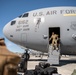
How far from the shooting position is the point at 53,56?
56.3 feet

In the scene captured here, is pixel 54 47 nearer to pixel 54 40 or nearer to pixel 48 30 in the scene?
pixel 54 40

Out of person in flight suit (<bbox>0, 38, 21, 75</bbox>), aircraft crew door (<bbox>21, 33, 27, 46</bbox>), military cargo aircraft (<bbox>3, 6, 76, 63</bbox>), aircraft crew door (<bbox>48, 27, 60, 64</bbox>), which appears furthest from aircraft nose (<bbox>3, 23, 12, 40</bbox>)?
person in flight suit (<bbox>0, 38, 21, 75</bbox>)

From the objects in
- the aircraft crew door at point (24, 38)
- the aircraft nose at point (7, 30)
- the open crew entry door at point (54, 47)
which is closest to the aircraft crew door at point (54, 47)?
the open crew entry door at point (54, 47)

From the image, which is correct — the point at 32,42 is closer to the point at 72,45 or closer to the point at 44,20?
the point at 44,20

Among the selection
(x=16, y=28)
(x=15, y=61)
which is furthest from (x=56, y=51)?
(x=15, y=61)

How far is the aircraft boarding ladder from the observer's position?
53.7 ft

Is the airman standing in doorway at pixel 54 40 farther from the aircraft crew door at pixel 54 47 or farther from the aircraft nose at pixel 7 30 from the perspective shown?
the aircraft nose at pixel 7 30

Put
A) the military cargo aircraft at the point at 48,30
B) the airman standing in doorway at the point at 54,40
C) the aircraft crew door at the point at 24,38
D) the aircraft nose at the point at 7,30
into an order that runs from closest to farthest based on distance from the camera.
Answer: the military cargo aircraft at the point at 48,30
the airman standing in doorway at the point at 54,40
the aircraft crew door at the point at 24,38
the aircraft nose at the point at 7,30

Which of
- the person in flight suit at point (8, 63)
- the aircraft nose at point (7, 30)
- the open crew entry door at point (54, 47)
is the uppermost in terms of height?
the aircraft nose at point (7, 30)

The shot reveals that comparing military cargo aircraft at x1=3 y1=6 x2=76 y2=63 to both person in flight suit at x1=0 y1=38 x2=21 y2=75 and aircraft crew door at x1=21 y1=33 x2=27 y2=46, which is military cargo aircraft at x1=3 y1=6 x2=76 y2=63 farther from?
person in flight suit at x1=0 y1=38 x2=21 y2=75

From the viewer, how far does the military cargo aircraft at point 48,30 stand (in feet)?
56.7

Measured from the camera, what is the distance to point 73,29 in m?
17.3

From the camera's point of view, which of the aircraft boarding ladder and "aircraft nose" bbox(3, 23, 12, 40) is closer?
the aircraft boarding ladder

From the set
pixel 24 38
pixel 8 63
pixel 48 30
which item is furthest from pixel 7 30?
pixel 8 63
